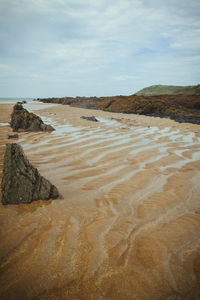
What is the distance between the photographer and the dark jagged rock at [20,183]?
1.99m

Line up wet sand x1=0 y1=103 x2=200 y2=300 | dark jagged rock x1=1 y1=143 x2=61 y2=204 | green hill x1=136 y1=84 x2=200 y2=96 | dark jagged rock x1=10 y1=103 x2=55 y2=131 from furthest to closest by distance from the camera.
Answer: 1. green hill x1=136 y1=84 x2=200 y2=96
2. dark jagged rock x1=10 y1=103 x2=55 y2=131
3. dark jagged rock x1=1 y1=143 x2=61 y2=204
4. wet sand x1=0 y1=103 x2=200 y2=300

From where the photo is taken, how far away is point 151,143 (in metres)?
5.09

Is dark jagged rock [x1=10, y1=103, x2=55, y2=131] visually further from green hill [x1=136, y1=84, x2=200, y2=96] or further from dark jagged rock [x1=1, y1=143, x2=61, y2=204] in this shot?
green hill [x1=136, y1=84, x2=200, y2=96]

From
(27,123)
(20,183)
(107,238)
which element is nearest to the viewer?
(107,238)

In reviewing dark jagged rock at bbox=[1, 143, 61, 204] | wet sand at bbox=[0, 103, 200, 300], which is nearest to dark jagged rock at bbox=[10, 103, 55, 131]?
wet sand at bbox=[0, 103, 200, 300]

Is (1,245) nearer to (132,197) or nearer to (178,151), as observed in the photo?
(132,197)

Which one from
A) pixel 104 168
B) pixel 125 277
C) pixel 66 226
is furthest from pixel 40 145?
pixel 125 277

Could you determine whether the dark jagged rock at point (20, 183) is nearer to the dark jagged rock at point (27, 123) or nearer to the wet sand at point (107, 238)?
the wet sand at point (107, 238)

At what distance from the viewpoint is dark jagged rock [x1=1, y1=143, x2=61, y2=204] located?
1.99 m

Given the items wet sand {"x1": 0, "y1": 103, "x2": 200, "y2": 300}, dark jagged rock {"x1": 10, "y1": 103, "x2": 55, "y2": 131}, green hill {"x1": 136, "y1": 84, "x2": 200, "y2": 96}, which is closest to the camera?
wet sand {"x1": 0, "y1": 103, "x2": 200, "y2": 300}

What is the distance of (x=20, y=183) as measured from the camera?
2016mm

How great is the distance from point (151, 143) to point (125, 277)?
166 inches

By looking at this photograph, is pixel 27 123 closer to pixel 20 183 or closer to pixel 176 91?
pixel 20 183

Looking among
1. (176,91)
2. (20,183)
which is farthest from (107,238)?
(176,91)
